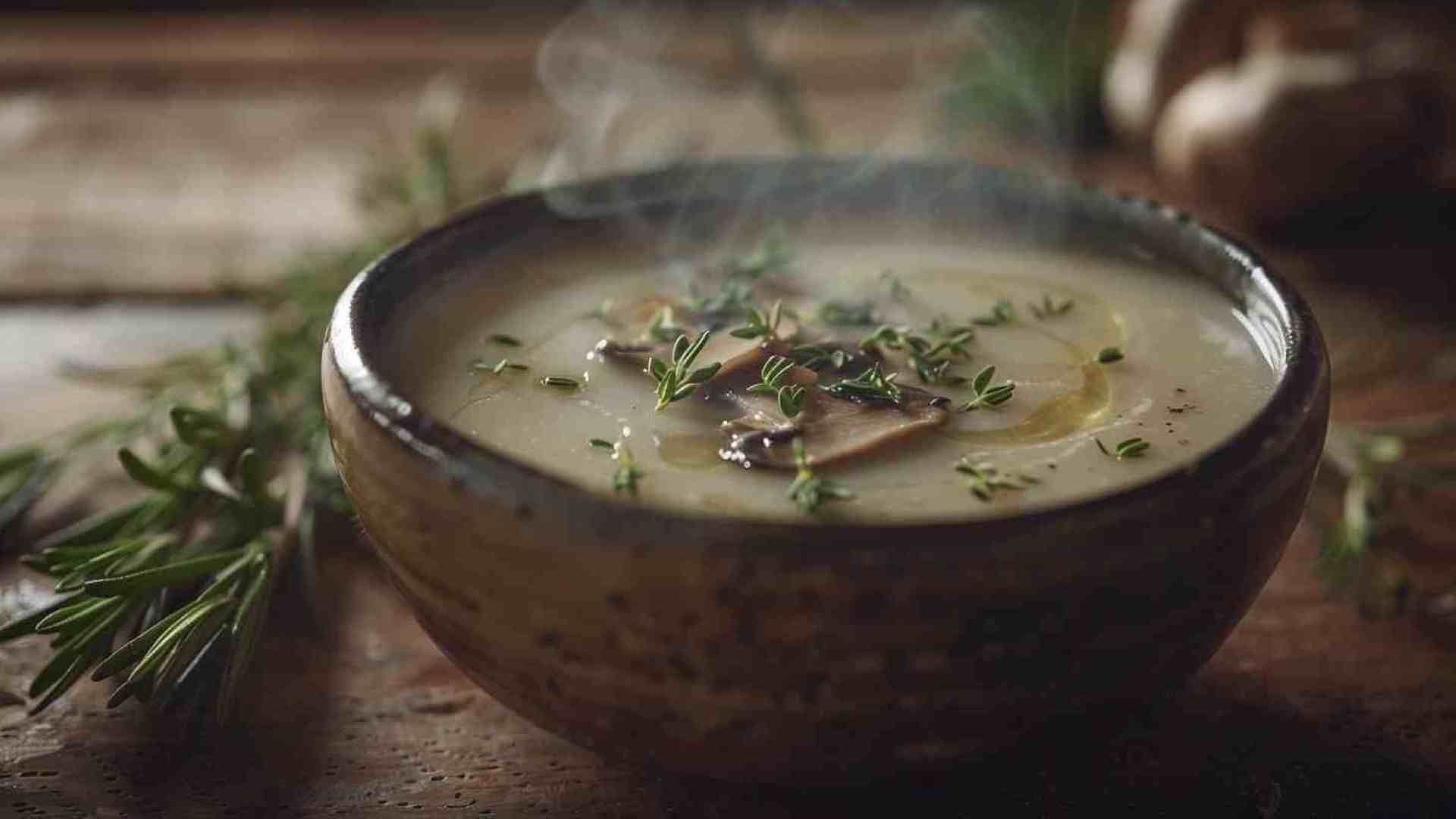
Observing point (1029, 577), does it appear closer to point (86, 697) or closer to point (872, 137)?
point (86, 697)

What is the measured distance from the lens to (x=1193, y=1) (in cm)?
204

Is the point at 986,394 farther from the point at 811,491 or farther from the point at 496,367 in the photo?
the point at 496,367

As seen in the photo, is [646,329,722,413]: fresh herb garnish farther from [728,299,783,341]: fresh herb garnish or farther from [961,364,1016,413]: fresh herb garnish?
[961,364,1016,413]: fresh herb garnish

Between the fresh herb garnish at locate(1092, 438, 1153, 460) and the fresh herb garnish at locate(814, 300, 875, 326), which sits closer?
the fresh herb garnish at locate(1092, 438, 1153, 460)

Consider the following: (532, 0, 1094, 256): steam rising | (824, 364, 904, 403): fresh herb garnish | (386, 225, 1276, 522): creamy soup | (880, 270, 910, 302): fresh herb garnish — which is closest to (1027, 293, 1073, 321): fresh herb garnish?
(386, 225, 1276, 522): creamy soup

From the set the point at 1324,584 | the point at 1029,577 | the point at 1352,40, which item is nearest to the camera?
the point at 1029,577

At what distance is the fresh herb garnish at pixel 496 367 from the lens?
3.49 feet

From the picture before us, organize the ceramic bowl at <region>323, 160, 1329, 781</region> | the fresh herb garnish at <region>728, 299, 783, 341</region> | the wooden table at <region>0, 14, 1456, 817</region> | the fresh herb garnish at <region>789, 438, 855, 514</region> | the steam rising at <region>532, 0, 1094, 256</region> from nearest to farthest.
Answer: the ceramic bowl at <region>323, 160, 1329, 781</region>
the fresh herb garnish at <region>789, 438, 855, 514</region>
the wooden table at <region>0, 14, 1456, 817</region>
the fresh herb garnish at <region>728, 299, 783, 341</region>
the steam rising at <region>532, 0, 1094, 256</region>

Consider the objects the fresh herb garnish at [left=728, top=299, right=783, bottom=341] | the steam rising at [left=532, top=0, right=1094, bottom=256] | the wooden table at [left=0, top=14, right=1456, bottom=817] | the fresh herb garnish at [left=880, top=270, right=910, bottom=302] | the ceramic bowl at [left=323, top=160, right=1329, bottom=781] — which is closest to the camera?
the ceramic bowl at [left=323, top=160, right=1329, bottom=781]

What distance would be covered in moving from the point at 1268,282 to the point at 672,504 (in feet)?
1.60

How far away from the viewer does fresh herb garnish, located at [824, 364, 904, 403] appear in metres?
1.01

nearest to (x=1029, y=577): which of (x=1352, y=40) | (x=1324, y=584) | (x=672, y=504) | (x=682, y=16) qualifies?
(x=672, y=504)

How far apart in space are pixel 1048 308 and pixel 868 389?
0.25 metres

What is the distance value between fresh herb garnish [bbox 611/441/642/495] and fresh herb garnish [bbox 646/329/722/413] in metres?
0.08
